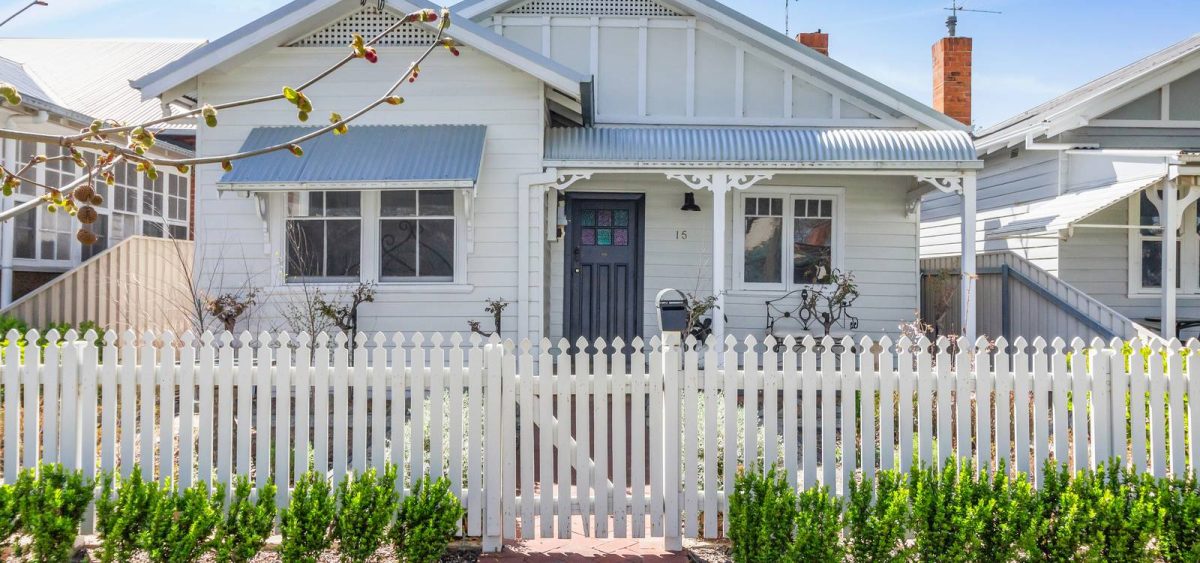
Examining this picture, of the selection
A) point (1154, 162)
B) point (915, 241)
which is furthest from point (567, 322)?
point (1154, 162)

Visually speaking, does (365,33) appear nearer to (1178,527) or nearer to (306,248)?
(306,248)

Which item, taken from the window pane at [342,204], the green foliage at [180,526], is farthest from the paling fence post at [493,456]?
the window pane at [342,204]

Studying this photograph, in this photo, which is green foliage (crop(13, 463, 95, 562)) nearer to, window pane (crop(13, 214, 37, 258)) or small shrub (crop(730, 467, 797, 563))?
small shrub (crop(730, 467, 797, 563))

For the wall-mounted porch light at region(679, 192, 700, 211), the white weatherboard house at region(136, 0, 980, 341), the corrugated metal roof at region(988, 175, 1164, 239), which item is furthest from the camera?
the wall-mounted porch light at region(679, 192, 700, 211)

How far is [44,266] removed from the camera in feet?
35.7

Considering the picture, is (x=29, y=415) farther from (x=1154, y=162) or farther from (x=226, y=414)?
(x=1154, y=162)

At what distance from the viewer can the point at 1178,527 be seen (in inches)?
161

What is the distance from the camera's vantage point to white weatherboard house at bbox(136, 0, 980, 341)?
8.33m

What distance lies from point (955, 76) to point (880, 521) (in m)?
11.2

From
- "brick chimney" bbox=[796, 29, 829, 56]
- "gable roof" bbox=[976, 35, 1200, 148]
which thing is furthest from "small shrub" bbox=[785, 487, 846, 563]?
"brick chimney" bbox=[796, 29, 829, 56]

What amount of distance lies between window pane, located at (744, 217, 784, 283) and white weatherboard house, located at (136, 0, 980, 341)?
0.06ft

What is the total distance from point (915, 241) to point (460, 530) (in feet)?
26.1

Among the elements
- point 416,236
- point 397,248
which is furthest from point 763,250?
point 397,248

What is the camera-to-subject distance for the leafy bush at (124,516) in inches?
154
